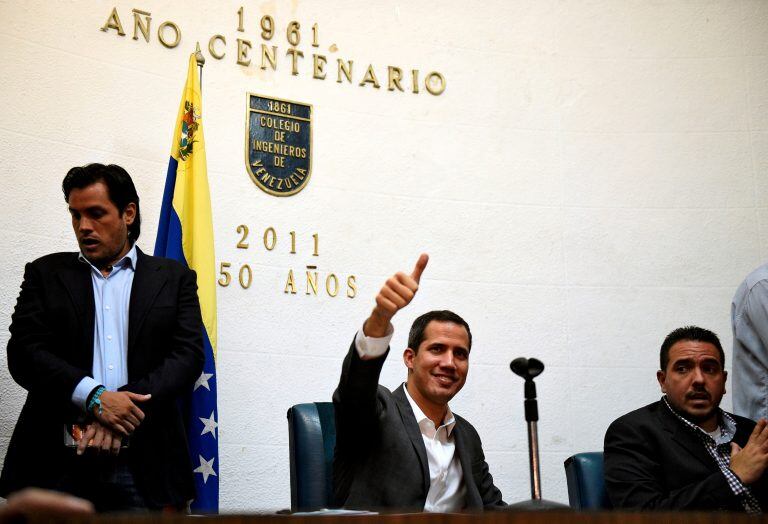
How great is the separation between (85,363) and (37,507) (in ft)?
6.36

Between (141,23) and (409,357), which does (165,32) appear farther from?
(409,357)

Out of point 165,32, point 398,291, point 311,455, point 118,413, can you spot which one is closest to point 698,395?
point 311,455

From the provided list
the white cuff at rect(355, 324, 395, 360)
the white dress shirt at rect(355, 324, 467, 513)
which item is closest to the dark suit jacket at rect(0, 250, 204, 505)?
the white cuff at rect(355, 324, 395, 360)

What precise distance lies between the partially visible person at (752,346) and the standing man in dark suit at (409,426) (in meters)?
1.01

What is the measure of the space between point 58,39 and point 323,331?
167cm

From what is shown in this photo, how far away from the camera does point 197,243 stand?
3904 mm

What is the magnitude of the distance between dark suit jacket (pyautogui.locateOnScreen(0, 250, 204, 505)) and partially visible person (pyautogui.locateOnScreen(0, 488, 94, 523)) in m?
1.77

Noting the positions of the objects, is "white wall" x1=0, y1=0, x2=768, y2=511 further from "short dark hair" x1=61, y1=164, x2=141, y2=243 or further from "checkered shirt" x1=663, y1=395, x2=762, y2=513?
"checkered shirt" x1=663, y1=395, x2=762, y2=513

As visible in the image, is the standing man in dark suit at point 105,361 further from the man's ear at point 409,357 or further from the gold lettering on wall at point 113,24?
the gold lettering on wall at point 113,24

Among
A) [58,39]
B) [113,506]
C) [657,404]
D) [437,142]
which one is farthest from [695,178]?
[113,506]

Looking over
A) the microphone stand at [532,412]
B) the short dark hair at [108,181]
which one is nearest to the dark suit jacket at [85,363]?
the short dark hair at [108,181]

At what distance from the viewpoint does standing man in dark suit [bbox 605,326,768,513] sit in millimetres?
3229

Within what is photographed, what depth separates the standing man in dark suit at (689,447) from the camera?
10.6 feet

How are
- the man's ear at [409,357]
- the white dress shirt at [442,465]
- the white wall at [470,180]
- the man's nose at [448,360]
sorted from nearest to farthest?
the white dress shirt at [442,465] → the man's nose at [448,360] → the man's ear at [409,357] → the white wall at [470,180]
